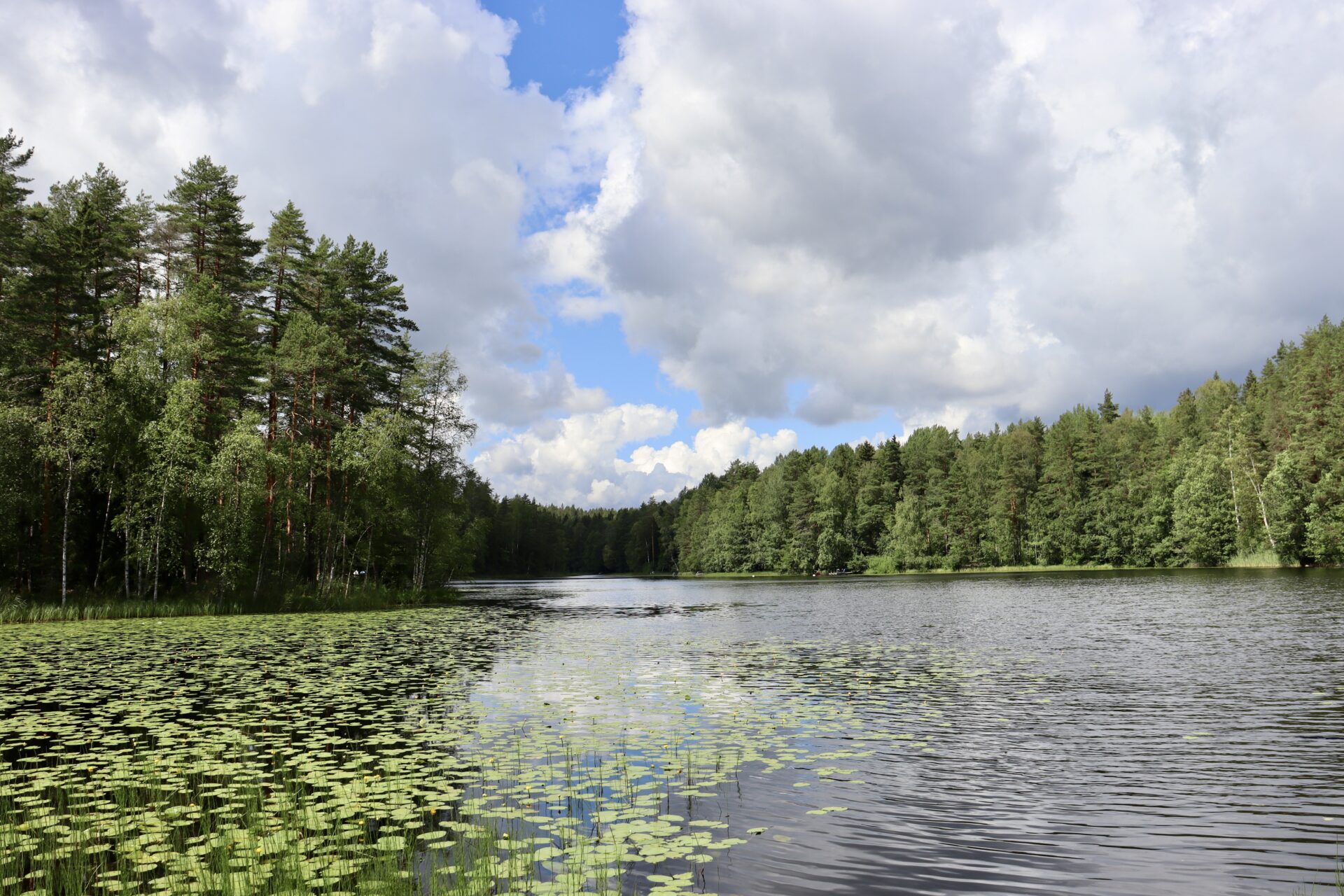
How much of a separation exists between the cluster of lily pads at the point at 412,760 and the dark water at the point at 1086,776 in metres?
0.49

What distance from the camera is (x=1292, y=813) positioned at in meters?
8.97

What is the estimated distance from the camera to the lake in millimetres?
7406

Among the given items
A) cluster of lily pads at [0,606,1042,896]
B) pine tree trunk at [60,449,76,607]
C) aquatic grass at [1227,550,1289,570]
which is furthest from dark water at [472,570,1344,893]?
aquatic grass at [1227,550,1289,570]

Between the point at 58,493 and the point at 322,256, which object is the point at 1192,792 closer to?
the point at 58,493

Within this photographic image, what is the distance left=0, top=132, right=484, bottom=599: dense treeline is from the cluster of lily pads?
1725 centimetres

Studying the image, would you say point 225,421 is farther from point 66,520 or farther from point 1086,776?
point 1086,776

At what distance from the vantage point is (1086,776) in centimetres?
1071

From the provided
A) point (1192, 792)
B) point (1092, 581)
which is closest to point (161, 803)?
point (1192, 792)

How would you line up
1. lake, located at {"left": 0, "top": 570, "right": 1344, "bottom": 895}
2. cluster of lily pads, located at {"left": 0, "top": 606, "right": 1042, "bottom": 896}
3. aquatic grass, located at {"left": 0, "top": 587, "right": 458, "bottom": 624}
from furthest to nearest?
aquatic grass, located at {"left": 0, "top": 587, "right": 458, "bottom": 624}, lake, located at {"left": 0, "top": 570, "right": 1344, "bottom": 895}, cluster of lily pads, located at {"left": 0, "top": 606, "right": 1042, "bottom": 896}

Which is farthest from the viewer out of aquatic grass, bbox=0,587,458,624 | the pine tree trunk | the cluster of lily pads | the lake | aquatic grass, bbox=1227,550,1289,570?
aquatic grass, bbox=1227,550,1289,570

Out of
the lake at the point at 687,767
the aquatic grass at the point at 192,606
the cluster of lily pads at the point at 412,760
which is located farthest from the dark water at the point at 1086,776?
the aquatic grass at the point at 192,606

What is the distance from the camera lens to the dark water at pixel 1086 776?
7.46 m

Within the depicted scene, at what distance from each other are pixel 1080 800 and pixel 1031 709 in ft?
19.6

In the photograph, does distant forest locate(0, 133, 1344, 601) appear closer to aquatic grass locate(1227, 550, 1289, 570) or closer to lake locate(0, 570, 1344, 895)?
aquatic grass locate(1227, 550, 1289, 570)
